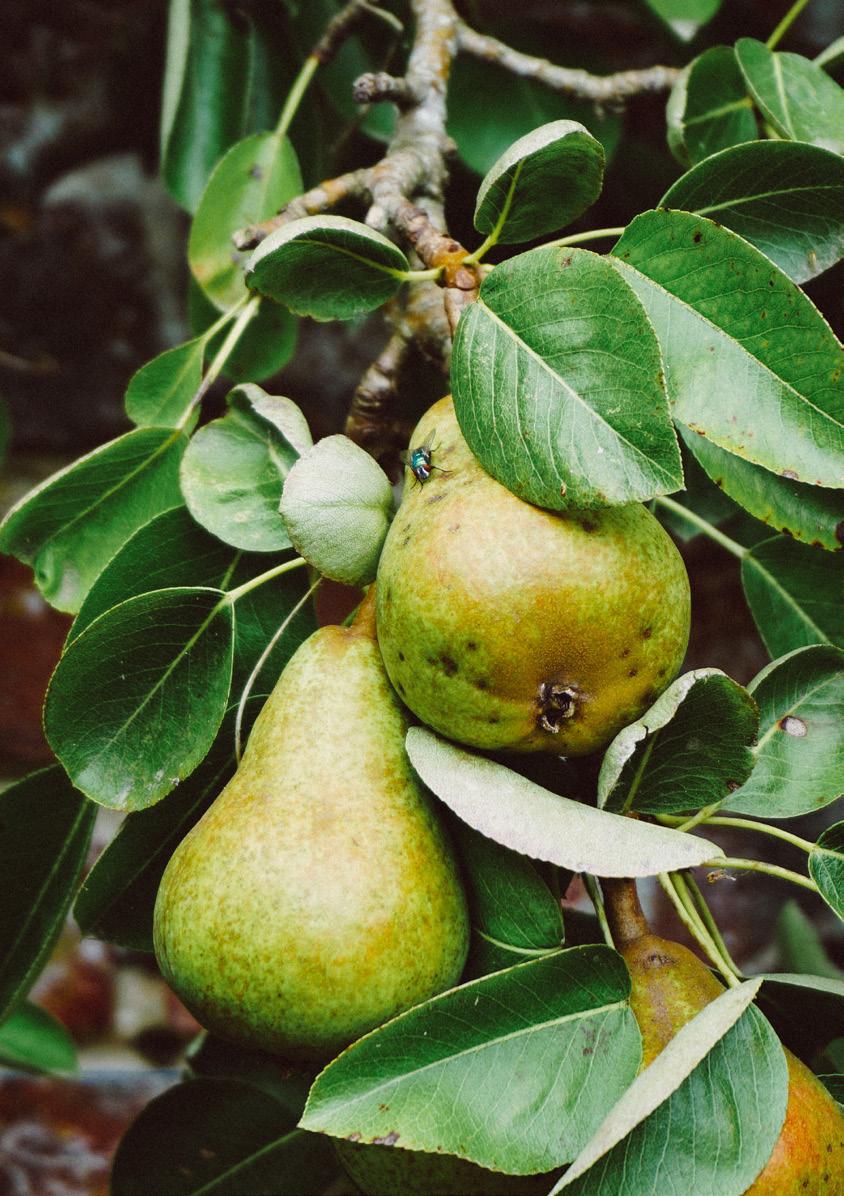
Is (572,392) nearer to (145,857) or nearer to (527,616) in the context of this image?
(527,616)

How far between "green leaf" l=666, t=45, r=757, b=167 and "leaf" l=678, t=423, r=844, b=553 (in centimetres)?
28

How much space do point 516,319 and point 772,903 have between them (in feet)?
2.60

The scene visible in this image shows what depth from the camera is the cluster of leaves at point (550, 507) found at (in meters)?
0.43

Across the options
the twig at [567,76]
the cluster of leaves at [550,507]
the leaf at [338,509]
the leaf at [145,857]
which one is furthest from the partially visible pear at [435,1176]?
the twig at [567,76]

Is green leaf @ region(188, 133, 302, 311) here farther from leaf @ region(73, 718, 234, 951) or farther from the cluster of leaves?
leaf @ region(73, 718, 234, 951)

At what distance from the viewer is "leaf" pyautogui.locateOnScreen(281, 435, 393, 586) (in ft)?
1.61

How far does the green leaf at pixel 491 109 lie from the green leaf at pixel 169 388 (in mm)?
309

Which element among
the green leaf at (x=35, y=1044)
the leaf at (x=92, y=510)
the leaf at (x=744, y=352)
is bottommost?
the green leaf at (x=35, y=1044)

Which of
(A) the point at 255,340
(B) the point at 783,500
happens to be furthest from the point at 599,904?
(A) the point at 255,340

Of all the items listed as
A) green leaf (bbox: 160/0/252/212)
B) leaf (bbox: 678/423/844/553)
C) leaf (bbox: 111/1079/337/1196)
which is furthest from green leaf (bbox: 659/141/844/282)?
leaf (bbox: 111/1079/337/1196)

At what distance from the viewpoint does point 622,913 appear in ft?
1.72

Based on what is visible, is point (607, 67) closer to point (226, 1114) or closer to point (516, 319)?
point (516, 319)

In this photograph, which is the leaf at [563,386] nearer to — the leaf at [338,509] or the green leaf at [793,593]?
the leaf at [338,509]

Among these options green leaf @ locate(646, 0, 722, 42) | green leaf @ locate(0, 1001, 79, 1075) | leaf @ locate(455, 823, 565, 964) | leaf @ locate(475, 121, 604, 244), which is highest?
green leaf @ locate(646, 0, 722, 42)
